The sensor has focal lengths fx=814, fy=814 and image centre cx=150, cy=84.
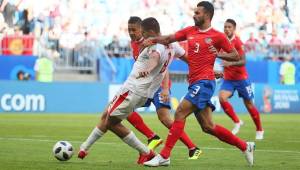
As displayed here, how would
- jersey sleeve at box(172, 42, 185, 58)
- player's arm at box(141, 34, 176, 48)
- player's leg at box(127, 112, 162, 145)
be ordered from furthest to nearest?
1. player's leg at box(127, 112, 162, 145)
2. jersey sleeve at box(172, 42, 185, 58)
3. player's arm at box(141, 34, 176, 48)

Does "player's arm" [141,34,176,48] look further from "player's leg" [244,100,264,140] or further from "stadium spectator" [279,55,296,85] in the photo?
"stadium spectator" [279,55,296,85]

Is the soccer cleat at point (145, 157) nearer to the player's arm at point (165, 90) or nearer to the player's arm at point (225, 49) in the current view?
the player's arm at point (165, 90)

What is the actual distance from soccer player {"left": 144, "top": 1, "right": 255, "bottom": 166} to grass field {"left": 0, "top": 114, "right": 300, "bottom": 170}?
1.50 ft

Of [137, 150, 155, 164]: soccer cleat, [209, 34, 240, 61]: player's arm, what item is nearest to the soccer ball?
[137, 150, 155, 164]: soccer cleat

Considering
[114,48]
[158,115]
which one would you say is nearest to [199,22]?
[158,115]

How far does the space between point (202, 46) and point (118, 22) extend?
75.7 ft

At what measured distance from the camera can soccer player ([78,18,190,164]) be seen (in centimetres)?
1164

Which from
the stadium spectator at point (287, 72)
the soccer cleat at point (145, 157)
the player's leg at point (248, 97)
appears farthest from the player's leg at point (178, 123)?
the stadium spectator at point (287, 72)

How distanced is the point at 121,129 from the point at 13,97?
18.2m

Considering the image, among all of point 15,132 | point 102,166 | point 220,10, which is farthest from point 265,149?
point 220,10

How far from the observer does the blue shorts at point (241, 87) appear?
64.3ft

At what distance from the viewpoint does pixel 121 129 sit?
11891 mm

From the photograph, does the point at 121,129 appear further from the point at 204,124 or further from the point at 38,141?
the point at 38,141

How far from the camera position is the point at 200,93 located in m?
11.7
